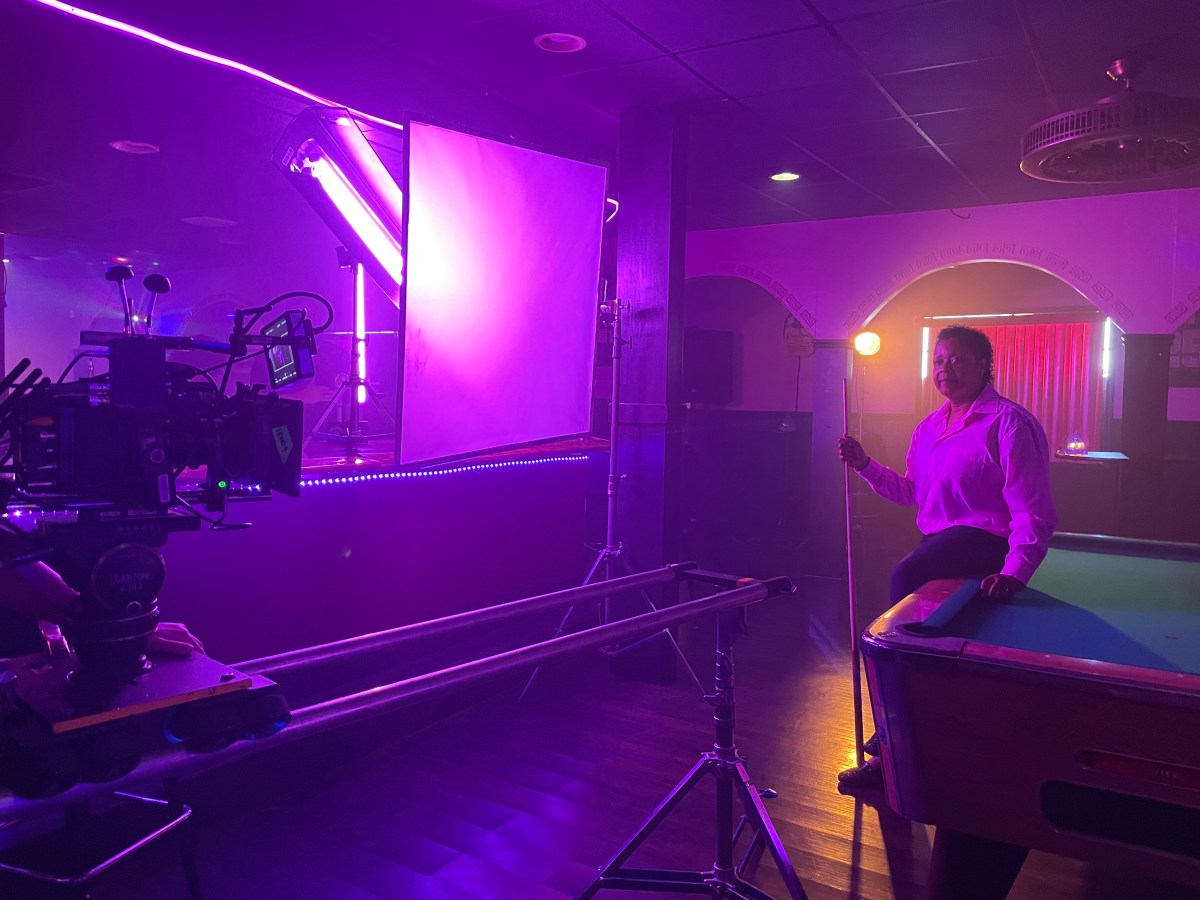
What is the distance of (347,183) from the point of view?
4418mm

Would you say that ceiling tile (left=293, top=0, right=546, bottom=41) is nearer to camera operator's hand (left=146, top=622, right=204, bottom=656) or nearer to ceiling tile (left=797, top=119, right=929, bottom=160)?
ceiling tile (left=797, top=119, right=929, bottom=160)

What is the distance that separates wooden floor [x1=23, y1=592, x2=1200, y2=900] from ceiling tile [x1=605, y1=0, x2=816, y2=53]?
2805 millimetres

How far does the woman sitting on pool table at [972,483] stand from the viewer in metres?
2.58

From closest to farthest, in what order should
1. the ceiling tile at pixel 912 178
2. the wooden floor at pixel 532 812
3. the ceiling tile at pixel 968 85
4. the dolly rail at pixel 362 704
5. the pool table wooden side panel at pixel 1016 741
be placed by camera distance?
the dolly rail at pixel 362 704 → the pool table wooden side panel at pixel 1016 741 → the wooden floor at pixel 532 812 → the ceiling tile at pixel 968 85 → the ceiling tile at pixel 912 178

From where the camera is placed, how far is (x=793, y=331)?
28.9ft

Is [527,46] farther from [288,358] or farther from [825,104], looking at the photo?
[288,358]

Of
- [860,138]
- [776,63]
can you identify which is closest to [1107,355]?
[860,138]

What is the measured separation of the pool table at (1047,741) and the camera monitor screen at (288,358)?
49.0 inches

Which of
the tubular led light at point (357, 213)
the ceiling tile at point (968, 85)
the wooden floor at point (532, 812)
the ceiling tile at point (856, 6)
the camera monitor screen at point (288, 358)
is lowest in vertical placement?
the wooden floor at point (532, 812)

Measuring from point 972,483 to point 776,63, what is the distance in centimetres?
215

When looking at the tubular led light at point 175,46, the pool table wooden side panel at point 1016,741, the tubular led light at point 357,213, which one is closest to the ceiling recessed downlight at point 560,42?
the tubular led light at point 175,46

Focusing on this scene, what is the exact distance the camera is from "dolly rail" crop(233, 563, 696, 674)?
127 centimetres

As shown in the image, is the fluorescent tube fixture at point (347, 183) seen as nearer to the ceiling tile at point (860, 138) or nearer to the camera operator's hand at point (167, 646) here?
the ceiling tile at point (860, 138)

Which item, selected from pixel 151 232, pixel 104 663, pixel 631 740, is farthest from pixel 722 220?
pixel 104 663
